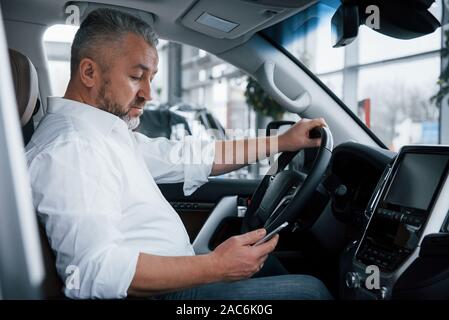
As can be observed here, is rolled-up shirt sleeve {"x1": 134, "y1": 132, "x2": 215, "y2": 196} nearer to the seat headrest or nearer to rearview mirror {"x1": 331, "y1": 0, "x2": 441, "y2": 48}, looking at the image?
the seat headrest

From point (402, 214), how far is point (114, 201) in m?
0.65

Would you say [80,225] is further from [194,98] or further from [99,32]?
[194,98]

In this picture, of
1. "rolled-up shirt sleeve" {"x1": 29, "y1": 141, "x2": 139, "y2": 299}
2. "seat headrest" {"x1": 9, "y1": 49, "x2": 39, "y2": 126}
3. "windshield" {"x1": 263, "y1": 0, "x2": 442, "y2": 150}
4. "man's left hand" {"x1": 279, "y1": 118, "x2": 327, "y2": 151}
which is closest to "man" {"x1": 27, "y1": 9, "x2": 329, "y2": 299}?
"rolled-up shirt sleeve" {"x1": 29, "y1": 141, "x2": 139, "y2": 299}

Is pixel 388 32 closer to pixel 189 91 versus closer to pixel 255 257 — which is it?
pixel 255 257

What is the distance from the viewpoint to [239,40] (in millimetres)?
1808

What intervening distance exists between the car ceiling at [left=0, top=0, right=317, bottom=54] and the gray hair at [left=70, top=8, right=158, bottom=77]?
1.53 ft

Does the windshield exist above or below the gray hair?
below

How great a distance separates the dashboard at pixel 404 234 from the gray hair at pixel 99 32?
2.27ft

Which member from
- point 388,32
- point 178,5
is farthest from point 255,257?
point 178,5

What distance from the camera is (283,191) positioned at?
1.41 m

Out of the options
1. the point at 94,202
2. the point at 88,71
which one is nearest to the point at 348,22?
the point at 88,71

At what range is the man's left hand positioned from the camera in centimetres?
142

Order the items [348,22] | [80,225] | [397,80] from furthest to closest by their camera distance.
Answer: [397,80], [348,22], [80,225]

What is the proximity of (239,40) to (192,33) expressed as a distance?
0.57 ft
